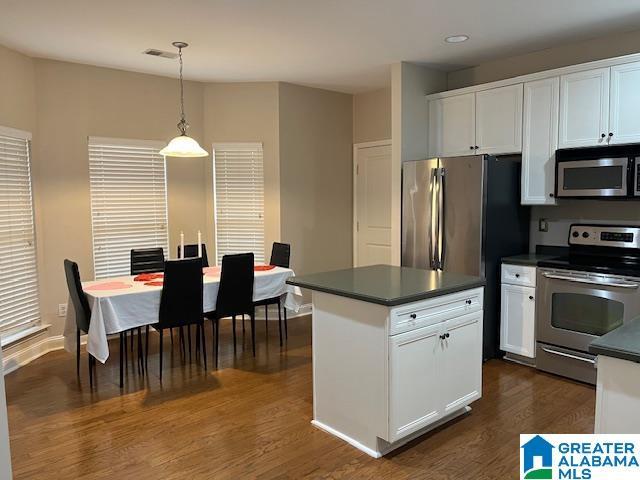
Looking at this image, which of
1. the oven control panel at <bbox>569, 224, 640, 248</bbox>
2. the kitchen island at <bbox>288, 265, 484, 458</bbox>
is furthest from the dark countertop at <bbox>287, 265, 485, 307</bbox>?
the oven control panel at <bbox>569, 224, 640, 248</bbox>

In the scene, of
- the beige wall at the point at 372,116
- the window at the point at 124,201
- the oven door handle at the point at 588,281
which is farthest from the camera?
the beige wall at the point at 372,116

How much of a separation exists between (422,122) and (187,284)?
278 cm

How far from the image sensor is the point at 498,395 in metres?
3.51

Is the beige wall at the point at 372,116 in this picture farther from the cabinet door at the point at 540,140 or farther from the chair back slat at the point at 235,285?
the chair back slat at the point at 235,285

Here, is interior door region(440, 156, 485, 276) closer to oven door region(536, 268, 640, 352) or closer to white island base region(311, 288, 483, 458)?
oven door region(536, 268, 640, 352)

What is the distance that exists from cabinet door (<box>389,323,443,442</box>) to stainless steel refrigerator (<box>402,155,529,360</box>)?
1.50 meters

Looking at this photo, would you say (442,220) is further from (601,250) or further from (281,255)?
(281,255)

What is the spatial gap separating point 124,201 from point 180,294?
5.95 feet

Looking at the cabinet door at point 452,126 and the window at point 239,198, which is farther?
the window at point 239,198

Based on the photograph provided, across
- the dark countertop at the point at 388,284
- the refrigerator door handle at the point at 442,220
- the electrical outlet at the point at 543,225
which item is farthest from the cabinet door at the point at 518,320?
the dark countertop at the point at 388,284

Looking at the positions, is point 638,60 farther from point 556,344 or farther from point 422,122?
point 556,344

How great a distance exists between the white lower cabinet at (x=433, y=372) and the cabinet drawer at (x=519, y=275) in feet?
3.77

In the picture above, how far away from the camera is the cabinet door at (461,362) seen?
9.52 ft

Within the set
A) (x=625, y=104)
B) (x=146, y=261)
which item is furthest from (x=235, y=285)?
(x=625, y=104)
